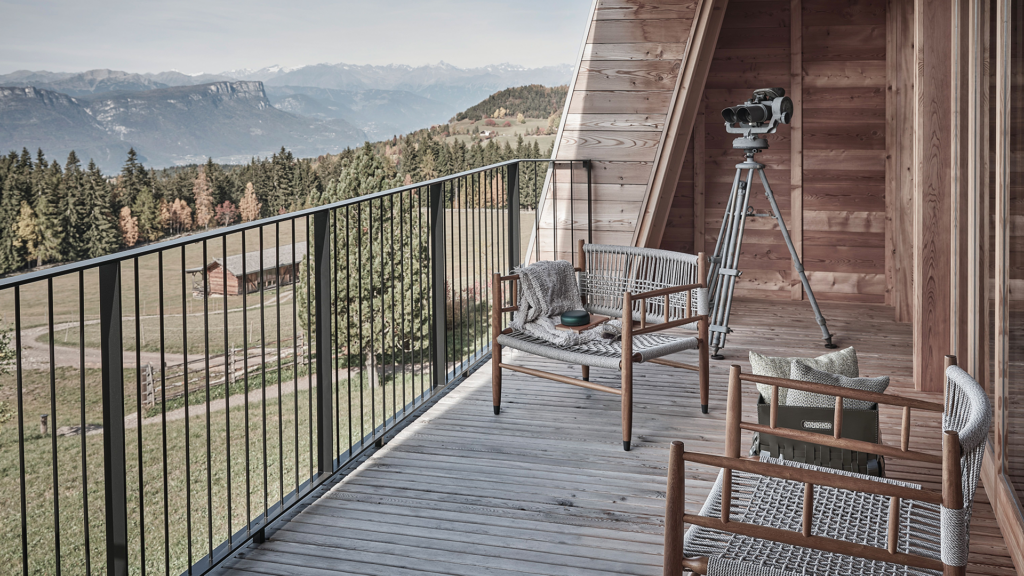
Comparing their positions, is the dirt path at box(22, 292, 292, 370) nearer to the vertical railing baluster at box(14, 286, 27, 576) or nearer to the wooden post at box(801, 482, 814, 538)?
the vertical railing baluster at box(14, 286, 27, 576)

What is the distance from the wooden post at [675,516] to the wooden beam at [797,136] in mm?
4336

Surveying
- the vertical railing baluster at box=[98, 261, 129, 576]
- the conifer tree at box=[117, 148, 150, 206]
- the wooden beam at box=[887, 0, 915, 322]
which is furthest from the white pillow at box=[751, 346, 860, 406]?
the conifer tree at box=[117, 148, 150, 206]

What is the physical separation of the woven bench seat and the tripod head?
134cm

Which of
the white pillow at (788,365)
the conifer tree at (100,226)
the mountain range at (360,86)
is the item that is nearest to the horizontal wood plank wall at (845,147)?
the white pillow at (788,365)

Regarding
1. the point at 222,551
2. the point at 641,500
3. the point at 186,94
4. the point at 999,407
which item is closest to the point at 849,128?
the point at 999,407

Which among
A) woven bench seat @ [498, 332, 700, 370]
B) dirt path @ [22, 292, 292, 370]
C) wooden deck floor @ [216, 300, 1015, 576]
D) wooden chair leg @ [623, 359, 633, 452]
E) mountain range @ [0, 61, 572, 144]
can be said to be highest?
mountain range @ [0, 61, 572, 144]

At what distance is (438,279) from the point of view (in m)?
3.09

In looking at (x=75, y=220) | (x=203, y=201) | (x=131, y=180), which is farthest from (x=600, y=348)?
(x=131, y=180)

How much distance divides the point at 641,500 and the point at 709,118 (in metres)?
3.82

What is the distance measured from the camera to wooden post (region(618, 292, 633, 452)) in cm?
262

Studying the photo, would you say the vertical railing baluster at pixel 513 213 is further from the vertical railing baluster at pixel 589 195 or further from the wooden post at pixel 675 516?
the wooden post at pixel 675 516

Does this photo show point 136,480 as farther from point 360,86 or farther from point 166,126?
point 360,86

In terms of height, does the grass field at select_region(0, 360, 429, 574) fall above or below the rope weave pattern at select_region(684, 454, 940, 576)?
below

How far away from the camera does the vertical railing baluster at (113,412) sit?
1446 mm
